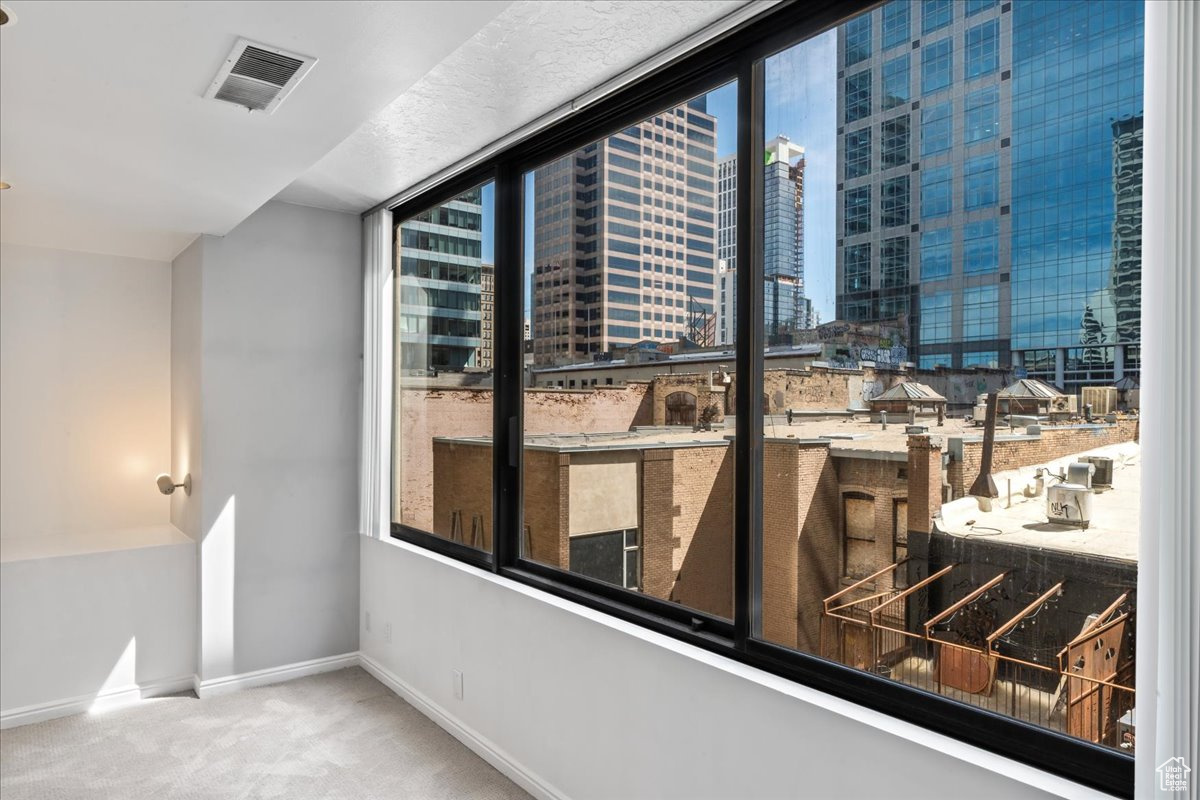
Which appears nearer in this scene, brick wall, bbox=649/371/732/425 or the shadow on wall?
brick wall, bbox=649/371/732/425

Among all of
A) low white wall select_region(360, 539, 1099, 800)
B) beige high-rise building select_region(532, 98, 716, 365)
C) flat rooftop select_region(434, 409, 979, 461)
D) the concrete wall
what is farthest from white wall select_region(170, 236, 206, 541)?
flat rooftop select_region(434, 409, 979, 461)

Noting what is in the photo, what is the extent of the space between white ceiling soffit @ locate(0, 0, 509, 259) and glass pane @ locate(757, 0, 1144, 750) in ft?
3.11

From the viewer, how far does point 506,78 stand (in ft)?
7.97

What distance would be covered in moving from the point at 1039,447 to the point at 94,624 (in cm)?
401

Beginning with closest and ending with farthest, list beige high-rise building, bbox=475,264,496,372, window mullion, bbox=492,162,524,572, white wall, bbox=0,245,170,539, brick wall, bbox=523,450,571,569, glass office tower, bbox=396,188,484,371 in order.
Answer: brick wall, bbox=523,450,571,569 < window mullion, bbox=492,162,524,572 < beige high-rise building, bbox=475,264,496,372 < glass office tower, bbox=396,188,484,371 < white wall, bbox=0,245,170,539

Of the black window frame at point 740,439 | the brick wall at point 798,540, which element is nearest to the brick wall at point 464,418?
the black window frame at point 740,439

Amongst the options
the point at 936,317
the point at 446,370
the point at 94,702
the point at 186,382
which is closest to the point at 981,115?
the point at 936,317

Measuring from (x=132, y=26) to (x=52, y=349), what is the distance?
2.94 meters

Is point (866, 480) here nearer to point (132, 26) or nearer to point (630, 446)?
point (630, 446)

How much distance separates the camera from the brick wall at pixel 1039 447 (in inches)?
53.8

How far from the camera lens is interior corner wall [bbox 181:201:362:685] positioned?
3686 mm

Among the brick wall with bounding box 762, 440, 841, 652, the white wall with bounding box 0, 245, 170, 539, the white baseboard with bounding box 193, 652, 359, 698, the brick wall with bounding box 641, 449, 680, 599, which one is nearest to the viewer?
the brick wall with bounding box 762, 440, 841, 652

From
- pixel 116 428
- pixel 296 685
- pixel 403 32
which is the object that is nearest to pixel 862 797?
pixel 403 32

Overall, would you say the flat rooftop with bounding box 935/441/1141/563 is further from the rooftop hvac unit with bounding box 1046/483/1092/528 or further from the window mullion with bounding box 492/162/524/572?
the window mullion with bounding box 492/162/524/572
